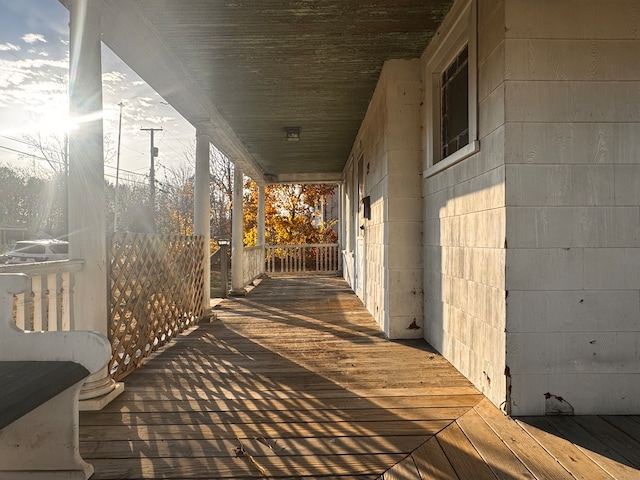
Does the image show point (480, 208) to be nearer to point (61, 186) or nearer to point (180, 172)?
point (61, 186)

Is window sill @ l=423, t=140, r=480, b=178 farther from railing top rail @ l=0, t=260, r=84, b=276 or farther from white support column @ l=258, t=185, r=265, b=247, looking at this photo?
white support column @ l=258, t=185, r=265, b=247

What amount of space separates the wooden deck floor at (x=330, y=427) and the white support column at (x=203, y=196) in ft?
5.18

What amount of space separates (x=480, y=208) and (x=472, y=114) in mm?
613

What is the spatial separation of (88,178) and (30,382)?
1.51 metres

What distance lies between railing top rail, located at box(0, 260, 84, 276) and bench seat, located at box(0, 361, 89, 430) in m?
0.66

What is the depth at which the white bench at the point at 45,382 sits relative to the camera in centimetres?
136

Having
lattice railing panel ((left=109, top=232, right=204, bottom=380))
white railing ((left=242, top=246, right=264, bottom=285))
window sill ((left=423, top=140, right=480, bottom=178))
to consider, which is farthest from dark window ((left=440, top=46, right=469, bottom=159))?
white railing ((left=242, top=246, right=264, bottom=285))

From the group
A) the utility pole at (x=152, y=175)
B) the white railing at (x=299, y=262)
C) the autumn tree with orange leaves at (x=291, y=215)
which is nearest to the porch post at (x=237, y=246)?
the white railing at (x=299, y=262)

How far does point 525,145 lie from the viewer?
211cm

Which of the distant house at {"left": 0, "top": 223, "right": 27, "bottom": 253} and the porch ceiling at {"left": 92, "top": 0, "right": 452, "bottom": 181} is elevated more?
the porch ceiling at {"left": 92, "top": 0, "right": 452, "bottom": 181}

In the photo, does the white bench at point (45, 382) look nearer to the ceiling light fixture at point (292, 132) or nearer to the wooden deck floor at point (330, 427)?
the wooden deck floor at point (330, 427)

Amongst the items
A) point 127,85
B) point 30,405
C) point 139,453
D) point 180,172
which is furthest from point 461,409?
point 180,172

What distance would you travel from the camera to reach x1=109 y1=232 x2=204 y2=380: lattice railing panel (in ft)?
9.14

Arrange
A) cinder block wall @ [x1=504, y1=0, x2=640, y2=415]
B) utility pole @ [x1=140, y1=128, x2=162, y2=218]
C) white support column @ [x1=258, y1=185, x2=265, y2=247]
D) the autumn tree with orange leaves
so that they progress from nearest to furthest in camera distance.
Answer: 1. cinder block wall @ [x1=504, y1=0, x2=640, y2=415]
2. white support column @ [x1=258, y1=185, x2=265, y2=247]
3. the autumn tree with orange leaves
4. utility pole @ [x1=140, y1=128, x2=162, y2=218]
